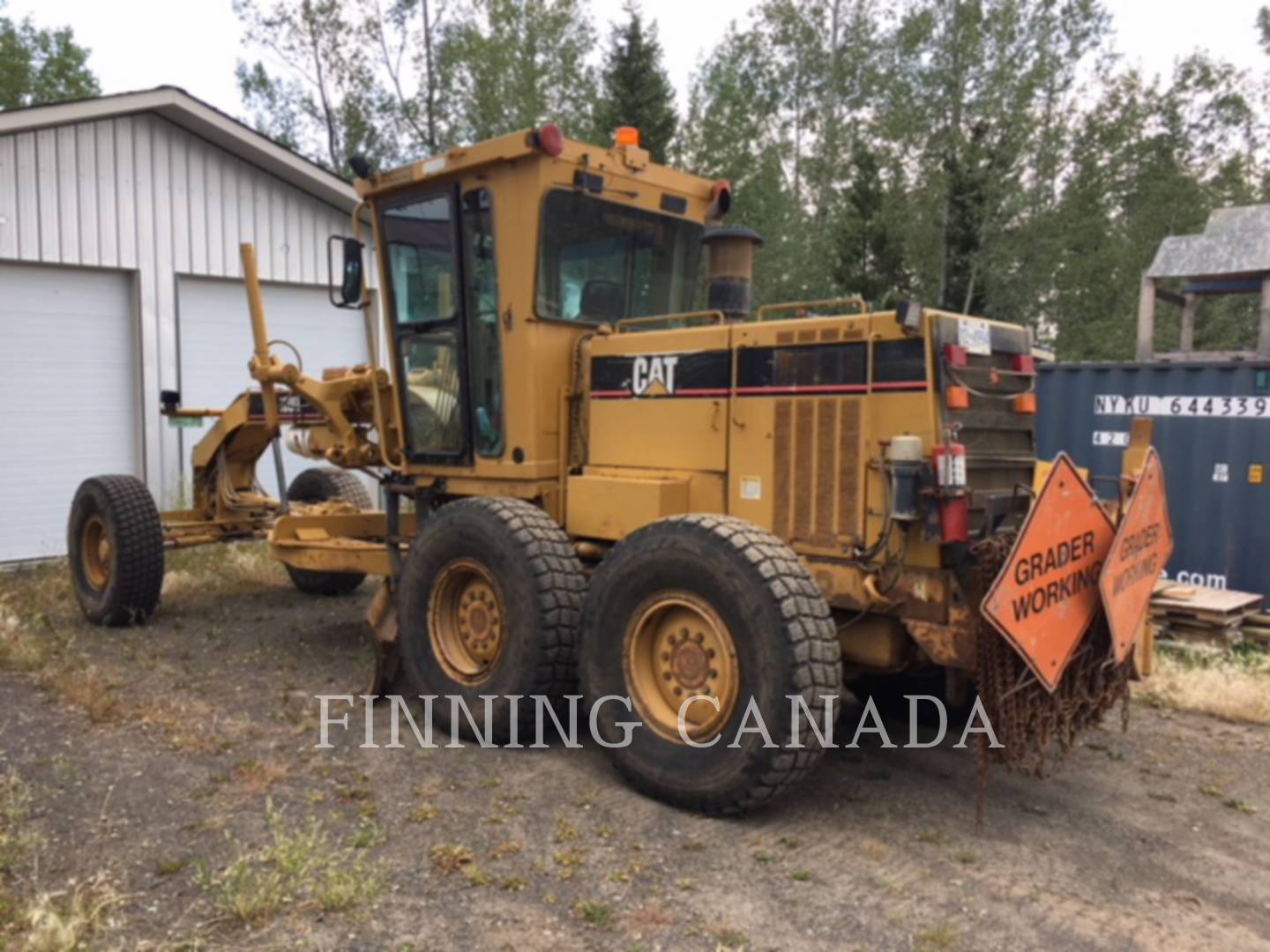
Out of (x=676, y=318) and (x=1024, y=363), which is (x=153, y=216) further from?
(x=1024, y=363)

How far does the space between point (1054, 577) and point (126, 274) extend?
9665 mm

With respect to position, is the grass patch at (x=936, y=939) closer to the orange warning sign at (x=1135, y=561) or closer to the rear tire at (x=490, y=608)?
the orange warning sign at (x=1135, y=561)

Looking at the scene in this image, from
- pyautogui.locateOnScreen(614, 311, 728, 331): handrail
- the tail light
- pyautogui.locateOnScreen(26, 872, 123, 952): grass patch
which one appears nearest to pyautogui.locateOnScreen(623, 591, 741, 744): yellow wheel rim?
the tail light

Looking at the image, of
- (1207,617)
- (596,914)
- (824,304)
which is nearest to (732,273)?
(824,304)

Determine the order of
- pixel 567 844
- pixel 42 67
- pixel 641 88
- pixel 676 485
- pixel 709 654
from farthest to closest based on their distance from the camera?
pixel 42 67 < pixel 641 88 < pixel 676 485 < pixel 709 654 < pixel 567 844

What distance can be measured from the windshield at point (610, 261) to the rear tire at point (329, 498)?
3644mm

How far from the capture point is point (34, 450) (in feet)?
32.5

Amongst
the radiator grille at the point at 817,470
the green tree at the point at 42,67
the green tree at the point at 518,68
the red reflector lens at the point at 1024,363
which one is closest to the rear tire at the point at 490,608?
the radiator grille at the point at 817,470

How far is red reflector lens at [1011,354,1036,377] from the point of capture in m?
4.60

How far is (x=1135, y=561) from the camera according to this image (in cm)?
426

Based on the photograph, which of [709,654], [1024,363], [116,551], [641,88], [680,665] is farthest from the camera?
[641,88]

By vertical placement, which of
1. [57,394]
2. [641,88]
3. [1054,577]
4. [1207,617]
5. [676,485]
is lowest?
[1207,617]

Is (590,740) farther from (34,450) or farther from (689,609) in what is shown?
(34,450)

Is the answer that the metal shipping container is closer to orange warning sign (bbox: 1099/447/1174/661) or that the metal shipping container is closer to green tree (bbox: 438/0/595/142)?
orange warning sign (bbox: 1099/447/1174/661)
